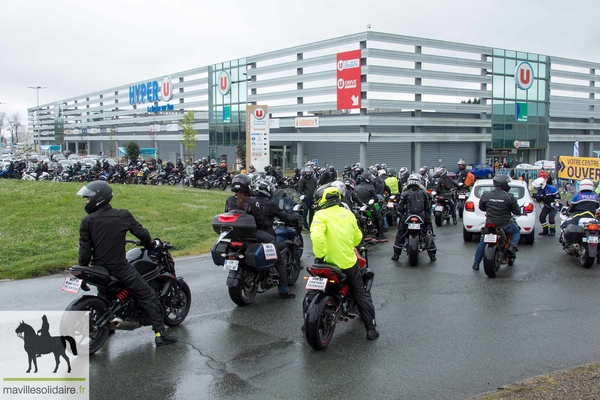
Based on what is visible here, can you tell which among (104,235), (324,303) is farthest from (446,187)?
(104,235)

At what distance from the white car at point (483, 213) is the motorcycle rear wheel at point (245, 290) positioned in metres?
7.43

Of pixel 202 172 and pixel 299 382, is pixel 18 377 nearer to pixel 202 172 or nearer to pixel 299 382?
pixel 299 382

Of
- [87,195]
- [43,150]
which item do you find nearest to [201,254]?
[87,195]

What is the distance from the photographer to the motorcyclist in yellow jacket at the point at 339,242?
6.16 metres

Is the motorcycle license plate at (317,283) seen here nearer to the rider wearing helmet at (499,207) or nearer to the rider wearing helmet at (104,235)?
the rider wearing helmet at (104,235)

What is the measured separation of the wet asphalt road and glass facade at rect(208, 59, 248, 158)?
52778mm

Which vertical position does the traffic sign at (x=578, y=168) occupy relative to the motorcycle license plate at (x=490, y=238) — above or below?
above

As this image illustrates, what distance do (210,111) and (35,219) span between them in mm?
52872

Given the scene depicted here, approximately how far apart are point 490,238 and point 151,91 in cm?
7301

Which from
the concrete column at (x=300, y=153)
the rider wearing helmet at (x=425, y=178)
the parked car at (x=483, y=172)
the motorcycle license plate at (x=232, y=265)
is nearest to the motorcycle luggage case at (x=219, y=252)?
the motorcycle license plate at (x=232, y=265)

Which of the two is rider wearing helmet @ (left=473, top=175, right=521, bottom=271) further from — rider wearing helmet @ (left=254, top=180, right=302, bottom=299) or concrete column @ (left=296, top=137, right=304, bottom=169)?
concrete column @ (left=296, top=137, right=304, bottom=169)

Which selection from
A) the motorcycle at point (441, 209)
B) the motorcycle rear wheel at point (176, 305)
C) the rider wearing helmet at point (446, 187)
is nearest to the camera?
the motorcycle rear wheel at point (176, 305)

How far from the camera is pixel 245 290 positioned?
7969mm

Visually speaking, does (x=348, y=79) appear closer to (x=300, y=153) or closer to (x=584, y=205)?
(x=300, y=153)
